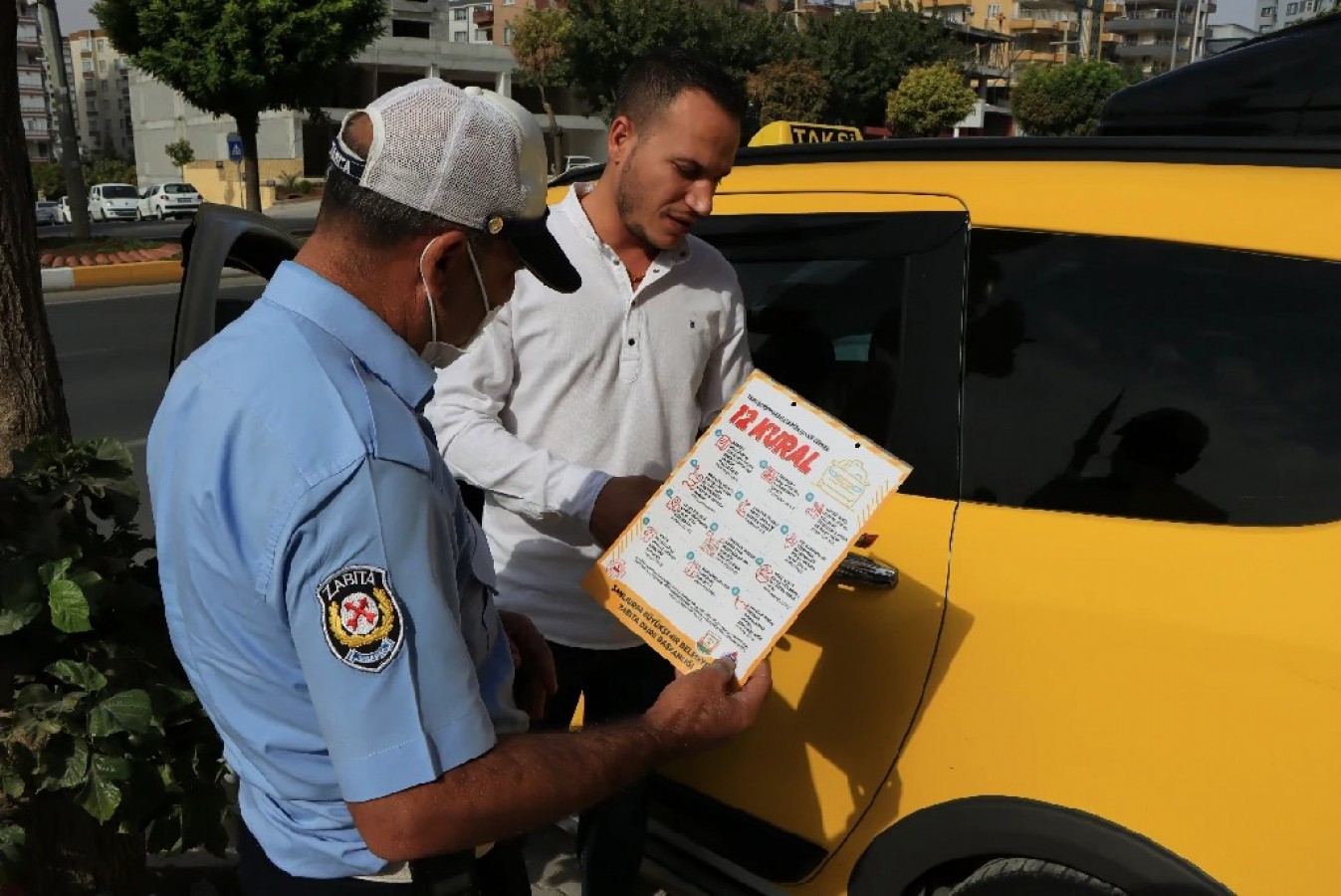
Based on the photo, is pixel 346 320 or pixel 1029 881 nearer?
pixel 346 320

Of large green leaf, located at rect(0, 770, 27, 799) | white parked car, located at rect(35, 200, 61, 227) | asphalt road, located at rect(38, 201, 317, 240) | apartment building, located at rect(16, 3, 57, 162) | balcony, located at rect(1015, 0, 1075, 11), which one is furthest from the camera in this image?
balcony, located at rect(1015, 0, 1075, 11)

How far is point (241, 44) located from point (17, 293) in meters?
20.1

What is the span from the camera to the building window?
189 feet

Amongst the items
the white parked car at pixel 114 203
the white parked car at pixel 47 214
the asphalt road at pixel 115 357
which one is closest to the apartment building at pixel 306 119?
the white parked car at pixel 114 203

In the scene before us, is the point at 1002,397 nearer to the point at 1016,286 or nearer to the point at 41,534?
the point at 1016,286

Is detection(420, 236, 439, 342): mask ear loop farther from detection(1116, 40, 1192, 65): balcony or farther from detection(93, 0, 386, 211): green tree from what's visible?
detection(1116, 40, 1192, 65): balcony

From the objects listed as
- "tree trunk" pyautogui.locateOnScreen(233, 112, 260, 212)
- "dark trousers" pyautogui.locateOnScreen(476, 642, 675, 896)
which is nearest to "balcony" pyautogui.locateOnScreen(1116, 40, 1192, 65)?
"tree trunk" pyautogui.locateOnScreen(233, 112, 260, 212)

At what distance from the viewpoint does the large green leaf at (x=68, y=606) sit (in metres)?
1.69

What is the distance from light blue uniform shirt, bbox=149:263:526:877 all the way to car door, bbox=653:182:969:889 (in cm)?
85

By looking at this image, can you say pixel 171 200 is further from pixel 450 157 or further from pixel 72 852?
pixel 450 157

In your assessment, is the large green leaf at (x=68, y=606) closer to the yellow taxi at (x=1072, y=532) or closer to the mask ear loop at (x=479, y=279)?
the yellow taxi at (x=1072, y=532)

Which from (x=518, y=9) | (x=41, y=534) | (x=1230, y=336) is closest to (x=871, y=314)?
(x=1230, y=336)

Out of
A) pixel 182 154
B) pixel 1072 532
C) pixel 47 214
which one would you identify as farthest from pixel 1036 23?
pixel 1072 532

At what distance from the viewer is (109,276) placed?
50.6 feet
